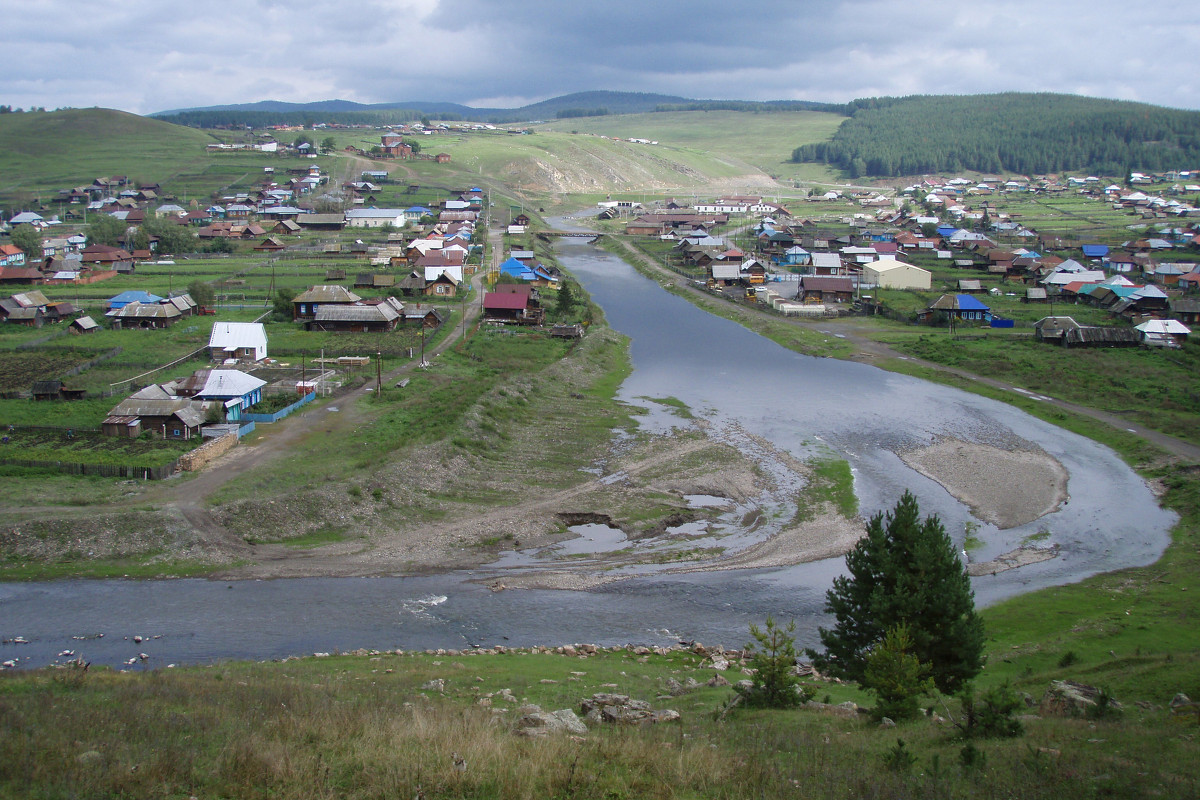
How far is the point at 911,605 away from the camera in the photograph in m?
12.0

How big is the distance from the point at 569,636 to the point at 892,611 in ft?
23.7

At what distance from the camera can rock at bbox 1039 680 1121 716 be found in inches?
441

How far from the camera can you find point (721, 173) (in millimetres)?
157250

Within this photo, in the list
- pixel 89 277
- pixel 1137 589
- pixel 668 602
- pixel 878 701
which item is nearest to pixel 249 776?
pixel 878 701

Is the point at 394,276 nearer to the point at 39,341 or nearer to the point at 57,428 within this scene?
the point at 39,341

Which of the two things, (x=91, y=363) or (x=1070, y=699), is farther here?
(x=91, y=363)

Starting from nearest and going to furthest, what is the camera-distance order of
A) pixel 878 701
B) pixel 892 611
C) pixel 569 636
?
pixel 878 701 < pixel 892 611 < pixel 569 636

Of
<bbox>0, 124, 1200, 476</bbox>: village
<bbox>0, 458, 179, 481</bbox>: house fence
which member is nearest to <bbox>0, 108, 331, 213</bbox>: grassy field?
<bbox>0, 124, 1200, 476</bbox>: village

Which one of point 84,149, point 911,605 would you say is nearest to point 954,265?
point 911,605

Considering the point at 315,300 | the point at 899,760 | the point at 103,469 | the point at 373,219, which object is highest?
the point at 373,219

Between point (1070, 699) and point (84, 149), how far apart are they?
132221 mm

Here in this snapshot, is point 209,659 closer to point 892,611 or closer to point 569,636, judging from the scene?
point 569,636

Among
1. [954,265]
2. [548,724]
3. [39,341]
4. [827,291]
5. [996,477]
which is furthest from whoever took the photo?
[954,265]

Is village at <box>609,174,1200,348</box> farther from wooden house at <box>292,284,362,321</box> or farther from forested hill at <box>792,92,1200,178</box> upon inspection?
forested hill at <box>792,92,1200,178</box>
